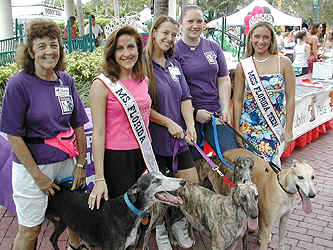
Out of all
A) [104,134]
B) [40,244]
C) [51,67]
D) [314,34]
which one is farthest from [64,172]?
[314,34]

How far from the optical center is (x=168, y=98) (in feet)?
9.60

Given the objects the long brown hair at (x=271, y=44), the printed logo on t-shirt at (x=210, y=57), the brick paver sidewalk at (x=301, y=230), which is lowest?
the brick paver sidewalk at (x=301, y=230)

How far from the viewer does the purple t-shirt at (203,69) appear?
335 cm

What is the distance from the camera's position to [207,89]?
11.4 ft

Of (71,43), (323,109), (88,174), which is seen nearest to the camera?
(88,174)

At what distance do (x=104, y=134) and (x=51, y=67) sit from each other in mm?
619

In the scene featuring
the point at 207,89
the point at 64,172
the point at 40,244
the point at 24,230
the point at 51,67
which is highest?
the point at 51,67

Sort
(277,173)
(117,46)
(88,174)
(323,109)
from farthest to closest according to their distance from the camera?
(323,109)
(88,174)
(277,173)
(117,46)

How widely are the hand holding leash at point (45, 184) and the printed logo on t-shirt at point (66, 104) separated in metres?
0.49

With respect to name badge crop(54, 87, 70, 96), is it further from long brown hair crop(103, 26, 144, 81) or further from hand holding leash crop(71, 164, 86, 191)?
hand holding leash crop(71, 164, 86, 191)

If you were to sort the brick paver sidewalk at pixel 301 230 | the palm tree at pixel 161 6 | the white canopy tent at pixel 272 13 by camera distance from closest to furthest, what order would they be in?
the brick paver sidewalk at pixel 301 230 → the palm tree at pixel 161 6 → the white canopy tent at pixel 272 13

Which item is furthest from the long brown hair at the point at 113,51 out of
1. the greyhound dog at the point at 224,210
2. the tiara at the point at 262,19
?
the tiara at the point at 262,19

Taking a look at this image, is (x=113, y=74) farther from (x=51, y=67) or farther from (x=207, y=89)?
(x=207, y=89)

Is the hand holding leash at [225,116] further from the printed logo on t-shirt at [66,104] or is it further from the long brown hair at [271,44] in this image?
the printed logo on t-shirt at [66,104]
